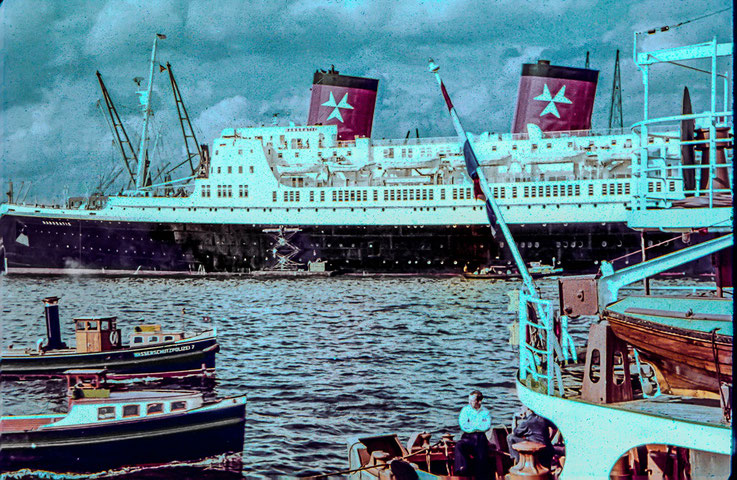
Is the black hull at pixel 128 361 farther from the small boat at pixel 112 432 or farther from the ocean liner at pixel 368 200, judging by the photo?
the ocean liner at pixel 368 200

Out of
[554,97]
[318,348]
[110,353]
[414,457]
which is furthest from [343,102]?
[414,457]

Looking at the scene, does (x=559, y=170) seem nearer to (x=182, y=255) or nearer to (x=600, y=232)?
(x=600, y=232)

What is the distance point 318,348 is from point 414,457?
4.72 meters

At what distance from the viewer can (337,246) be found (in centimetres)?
1677

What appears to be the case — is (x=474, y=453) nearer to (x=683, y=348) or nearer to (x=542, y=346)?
(x=542, y=346)

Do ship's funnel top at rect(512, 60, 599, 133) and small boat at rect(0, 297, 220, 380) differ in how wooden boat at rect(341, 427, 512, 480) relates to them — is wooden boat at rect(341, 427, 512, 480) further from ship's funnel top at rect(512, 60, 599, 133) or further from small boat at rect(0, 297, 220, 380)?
ship's funnel top at rect(512, 60, 599, 133)

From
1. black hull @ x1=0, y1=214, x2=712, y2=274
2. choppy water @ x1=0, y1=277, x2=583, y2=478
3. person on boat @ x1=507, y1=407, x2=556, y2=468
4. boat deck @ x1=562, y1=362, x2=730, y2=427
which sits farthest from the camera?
black hull @ x1=0, y1=214, x2=712, y2=274

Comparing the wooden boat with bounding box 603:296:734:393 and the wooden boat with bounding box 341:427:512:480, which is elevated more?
the wooden boat with bounding box 603:296:734:393

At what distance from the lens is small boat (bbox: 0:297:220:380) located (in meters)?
7.52

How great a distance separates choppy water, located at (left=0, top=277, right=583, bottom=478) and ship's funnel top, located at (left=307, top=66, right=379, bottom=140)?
4720 mm

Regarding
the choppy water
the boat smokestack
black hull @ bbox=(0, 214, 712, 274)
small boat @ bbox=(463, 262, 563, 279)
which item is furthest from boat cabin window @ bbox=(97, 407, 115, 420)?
black hull @ bbox=(0, 214, 712, 274)

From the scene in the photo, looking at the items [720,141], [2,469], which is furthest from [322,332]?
[720,141]

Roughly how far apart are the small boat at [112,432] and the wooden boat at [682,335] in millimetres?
3362

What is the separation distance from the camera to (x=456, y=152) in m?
17.7
